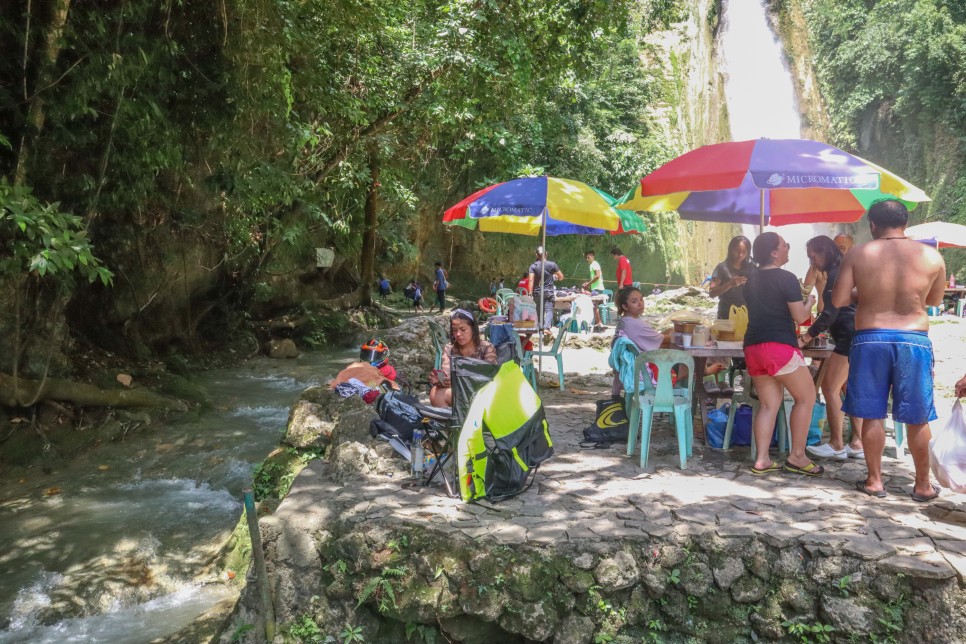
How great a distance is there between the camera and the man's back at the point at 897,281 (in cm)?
379

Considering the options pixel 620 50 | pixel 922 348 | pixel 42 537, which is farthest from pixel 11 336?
pixel 620 50

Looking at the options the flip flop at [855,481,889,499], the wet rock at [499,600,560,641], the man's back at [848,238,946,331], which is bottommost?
the wet rock at [499,600,560,641]

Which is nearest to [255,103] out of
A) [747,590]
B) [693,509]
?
[693,509]

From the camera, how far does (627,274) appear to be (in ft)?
37.8

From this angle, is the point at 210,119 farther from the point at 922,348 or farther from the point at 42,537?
the point at 922,348

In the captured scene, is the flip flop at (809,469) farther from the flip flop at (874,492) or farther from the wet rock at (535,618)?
the wet rock at (535,618)

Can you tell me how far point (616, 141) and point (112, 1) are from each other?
16244mm

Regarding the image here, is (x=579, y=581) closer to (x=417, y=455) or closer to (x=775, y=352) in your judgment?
(x=417, y=455)

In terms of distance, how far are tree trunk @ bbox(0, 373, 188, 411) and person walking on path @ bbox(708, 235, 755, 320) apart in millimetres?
6812

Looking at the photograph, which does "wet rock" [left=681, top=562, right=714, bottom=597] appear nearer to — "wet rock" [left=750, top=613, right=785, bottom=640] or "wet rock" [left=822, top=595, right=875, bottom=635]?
"wet rock" [left=750, top=613, right=785, bottom=640]

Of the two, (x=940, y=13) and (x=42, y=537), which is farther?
(x=940, y=13)

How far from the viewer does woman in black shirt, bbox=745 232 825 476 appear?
171 inches

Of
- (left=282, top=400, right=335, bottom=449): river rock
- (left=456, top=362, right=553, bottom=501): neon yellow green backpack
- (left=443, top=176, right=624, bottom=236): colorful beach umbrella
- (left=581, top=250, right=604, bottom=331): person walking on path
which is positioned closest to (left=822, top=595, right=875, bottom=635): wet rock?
(left=456, top=362, right=553, bottom=501): neon yellow green backpack

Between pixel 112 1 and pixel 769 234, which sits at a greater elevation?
pixel 112 1
